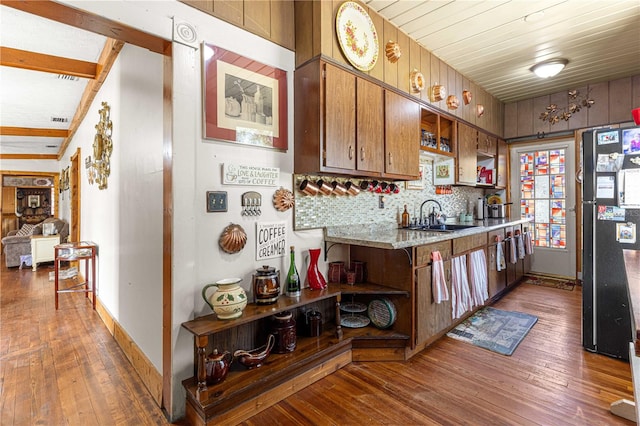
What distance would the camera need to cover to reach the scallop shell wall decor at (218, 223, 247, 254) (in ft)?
5.90

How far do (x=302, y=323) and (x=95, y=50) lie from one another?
3.10 m

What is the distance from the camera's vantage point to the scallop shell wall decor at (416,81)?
9.18 feet

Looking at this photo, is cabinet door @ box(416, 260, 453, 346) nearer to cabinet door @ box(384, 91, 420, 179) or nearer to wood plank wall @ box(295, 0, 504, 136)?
cabinet door @ box(384, 91, 420, 179)

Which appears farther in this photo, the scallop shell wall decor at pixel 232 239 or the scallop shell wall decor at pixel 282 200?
the scallop shell wall decor at pixel 282 200

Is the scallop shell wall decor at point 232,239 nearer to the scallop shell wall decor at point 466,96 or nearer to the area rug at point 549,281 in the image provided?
the scallop shell wall decor at point 466,96

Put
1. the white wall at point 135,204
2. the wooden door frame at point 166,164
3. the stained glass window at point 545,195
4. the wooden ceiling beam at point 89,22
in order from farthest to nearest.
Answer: the stained glass window at point 545,195, the white wall at point 135,204, the wooden door frame at point 166,164, the wooden ceiling beam at point 89,22

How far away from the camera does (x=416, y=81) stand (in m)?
2.81

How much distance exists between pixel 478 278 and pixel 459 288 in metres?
0.41

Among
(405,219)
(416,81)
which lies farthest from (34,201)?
(416,81)

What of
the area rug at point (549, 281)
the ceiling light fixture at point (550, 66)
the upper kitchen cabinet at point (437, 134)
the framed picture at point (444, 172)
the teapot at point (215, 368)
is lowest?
the area rug at point (549, 281)

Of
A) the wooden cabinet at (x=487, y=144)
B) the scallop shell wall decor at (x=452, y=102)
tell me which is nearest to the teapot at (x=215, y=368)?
the scallop shell wall decor at (x=452, y=102)

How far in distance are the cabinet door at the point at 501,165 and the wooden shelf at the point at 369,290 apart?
319 cm

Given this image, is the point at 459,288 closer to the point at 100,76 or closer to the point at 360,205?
the point at 360,205

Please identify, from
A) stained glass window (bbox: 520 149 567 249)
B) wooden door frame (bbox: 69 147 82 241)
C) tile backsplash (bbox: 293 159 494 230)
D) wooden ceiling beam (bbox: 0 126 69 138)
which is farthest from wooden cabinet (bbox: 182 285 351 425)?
wooden ceiling beam (bbox: 0 126 69 138)
